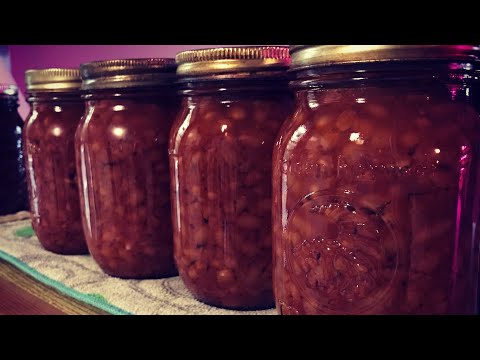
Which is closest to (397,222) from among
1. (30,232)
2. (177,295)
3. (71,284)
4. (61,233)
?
(177,295)

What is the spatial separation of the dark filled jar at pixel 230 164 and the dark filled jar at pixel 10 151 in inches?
26.9

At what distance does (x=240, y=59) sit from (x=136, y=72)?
0.68 feet

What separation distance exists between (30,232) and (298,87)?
81 centimetres

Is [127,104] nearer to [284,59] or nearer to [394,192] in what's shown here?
[284,59]

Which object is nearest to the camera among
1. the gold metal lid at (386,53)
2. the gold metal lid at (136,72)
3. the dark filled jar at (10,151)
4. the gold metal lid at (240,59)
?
the gold metal lid at (386,53)

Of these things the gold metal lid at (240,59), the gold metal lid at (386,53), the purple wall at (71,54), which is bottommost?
the gold metal lid at (386,53)

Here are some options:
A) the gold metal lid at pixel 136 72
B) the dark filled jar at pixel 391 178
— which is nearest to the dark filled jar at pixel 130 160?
the gold metal lid at pixel 136 72

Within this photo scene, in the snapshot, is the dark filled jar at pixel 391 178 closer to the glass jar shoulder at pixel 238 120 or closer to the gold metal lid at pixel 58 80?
the glass jar shoulder at pixel 238 120

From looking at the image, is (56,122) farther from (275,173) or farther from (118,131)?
(275,173)

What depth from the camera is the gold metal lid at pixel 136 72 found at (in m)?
0.77

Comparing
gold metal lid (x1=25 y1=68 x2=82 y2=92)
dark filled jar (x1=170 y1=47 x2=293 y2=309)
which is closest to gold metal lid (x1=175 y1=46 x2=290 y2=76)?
dark filled jar (x1=170 y1=47 x2=293 y2=309)

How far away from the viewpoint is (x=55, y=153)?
37.4 inches
